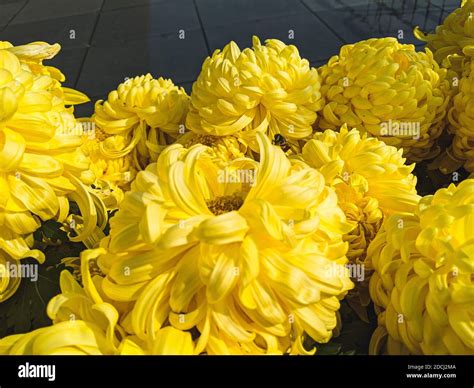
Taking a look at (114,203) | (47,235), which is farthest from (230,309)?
(114,203)

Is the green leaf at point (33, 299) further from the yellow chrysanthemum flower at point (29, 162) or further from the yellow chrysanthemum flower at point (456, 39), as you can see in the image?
the yellow chrysanthemum flower at point (456, 39)

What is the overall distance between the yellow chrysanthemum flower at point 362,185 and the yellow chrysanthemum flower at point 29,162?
29 cm

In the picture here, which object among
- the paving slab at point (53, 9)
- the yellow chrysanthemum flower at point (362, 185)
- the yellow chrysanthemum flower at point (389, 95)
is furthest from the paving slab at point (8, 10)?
the yellow chrysanthemum flower at point (362, 185)

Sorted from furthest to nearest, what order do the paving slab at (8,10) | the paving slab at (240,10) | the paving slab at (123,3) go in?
the paving slab at (123,3) → the paving slab at (8,10) → the paving slab at (240,10)

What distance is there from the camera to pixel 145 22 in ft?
12.4

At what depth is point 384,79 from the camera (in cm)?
76

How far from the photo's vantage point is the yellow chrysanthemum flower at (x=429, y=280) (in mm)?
446

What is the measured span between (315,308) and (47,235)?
1.11 ft

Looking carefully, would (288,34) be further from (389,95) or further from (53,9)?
(389,95)

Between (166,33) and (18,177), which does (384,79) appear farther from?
(166,33)

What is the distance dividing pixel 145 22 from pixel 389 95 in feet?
10.9

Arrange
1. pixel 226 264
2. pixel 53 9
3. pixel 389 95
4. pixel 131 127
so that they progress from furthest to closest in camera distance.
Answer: pixel 53 9, pixel 131 127, pixel 389 95, pixel 226 264
